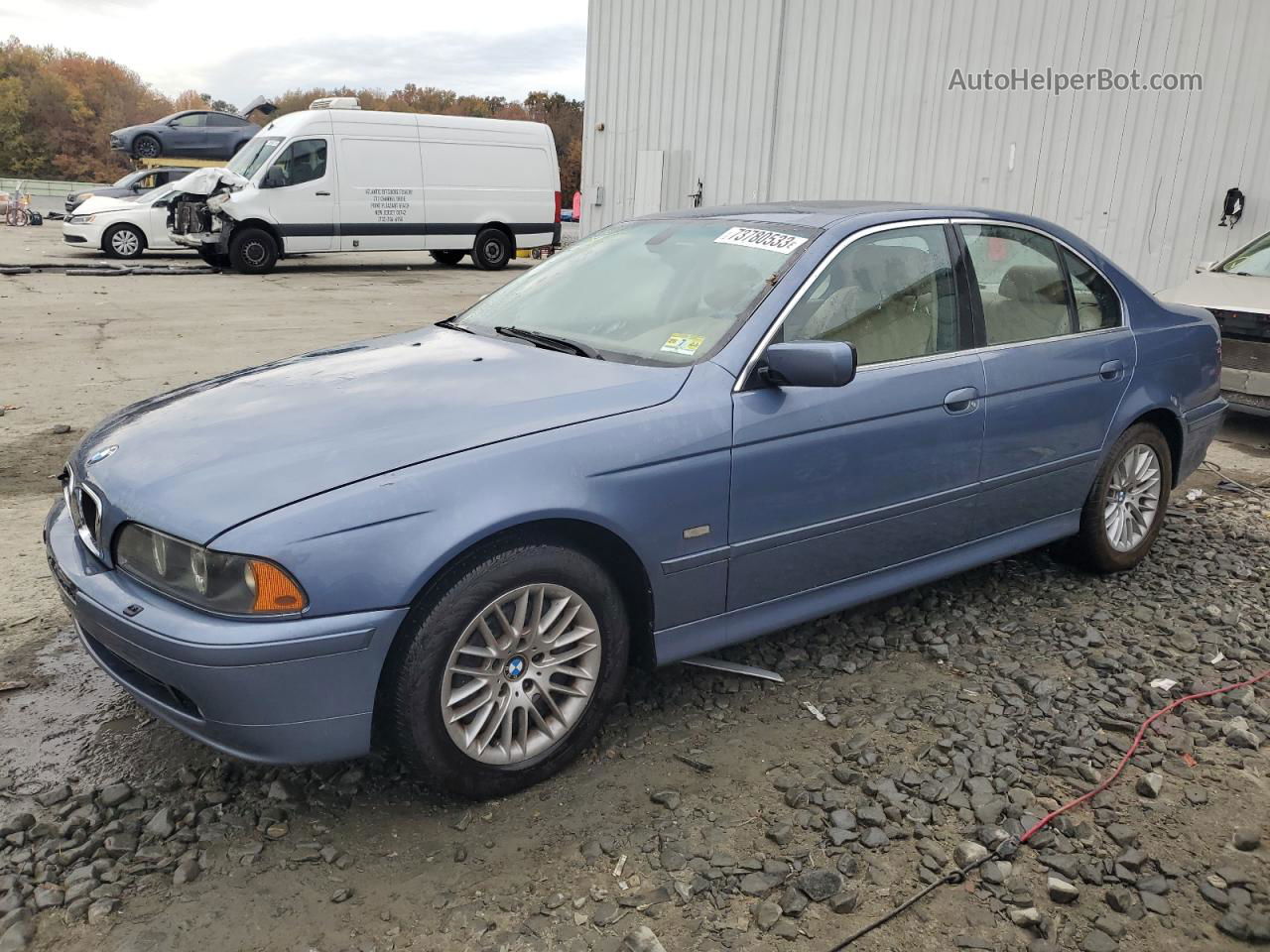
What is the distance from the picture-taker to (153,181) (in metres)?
21.6

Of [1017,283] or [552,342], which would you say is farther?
[1017,283]

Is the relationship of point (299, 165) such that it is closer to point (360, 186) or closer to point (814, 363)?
point (360, 186)

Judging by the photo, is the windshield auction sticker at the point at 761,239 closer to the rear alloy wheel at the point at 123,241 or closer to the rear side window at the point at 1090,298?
the rear side window at the point at 1090,298

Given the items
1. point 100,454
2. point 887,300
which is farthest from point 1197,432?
point 100,454

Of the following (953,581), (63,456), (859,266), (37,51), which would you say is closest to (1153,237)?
(953,581)

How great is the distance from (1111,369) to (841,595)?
5.38 ft

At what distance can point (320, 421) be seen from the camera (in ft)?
8.87

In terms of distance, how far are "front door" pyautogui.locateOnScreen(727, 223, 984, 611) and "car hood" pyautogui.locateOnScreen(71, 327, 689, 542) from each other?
0.41m

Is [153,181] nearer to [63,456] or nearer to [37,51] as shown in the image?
[63,456]

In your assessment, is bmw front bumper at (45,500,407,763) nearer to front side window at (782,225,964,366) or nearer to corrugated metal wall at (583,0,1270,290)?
front side window at (782,225,964,366)

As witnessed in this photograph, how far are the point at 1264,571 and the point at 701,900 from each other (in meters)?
3.48
